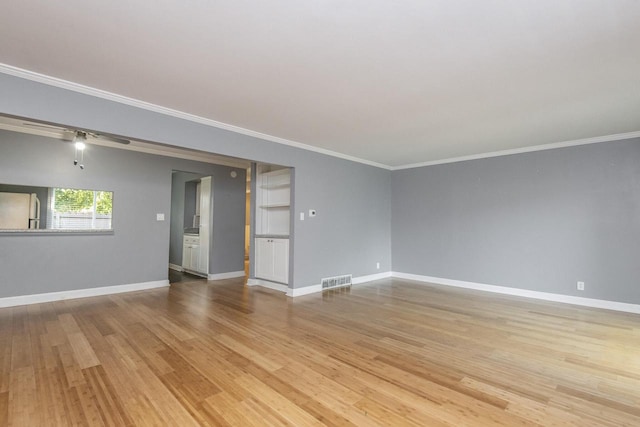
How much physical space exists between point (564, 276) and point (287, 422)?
485 centimetres

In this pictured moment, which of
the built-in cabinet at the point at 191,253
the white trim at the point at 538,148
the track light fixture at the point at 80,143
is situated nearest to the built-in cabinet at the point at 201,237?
the built-in cabinet at the point at 191,253

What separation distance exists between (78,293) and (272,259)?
2937 millimetres

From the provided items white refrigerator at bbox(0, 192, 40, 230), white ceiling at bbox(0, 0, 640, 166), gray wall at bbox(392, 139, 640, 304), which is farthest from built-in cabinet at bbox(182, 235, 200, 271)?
gray wall at bbox(392, 139, 640, 304)

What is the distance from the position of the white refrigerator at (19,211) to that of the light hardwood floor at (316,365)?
1147mm

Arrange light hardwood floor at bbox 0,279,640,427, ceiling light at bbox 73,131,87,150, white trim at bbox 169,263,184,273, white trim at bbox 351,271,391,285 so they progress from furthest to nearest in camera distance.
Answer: white trim at bbox 169,263,184,273, white trim at bbox 351,271,391,285, ceiling light at bbox 73,131,87,150, light hardwood floor at bbox 0,279,640,427

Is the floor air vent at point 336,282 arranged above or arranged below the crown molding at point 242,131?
below

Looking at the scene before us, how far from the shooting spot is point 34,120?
2.73 meters

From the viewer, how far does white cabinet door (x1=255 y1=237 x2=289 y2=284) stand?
5.14 m

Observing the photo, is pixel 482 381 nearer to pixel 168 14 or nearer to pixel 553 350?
pixel 553 350

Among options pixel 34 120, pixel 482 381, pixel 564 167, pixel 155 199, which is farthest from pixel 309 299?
pixel 564 167

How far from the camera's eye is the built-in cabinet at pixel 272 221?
5.29m

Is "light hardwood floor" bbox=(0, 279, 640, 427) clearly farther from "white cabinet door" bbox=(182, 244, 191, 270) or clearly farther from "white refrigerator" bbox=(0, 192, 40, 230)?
"white cabinet door" bbox=(182, 244, 191, 270)

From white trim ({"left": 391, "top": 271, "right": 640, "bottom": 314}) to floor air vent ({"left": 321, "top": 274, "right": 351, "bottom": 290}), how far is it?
Result: 148 centimetres

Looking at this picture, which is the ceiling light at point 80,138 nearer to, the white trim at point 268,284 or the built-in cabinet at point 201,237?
the built-in cabinet at point 201,237
